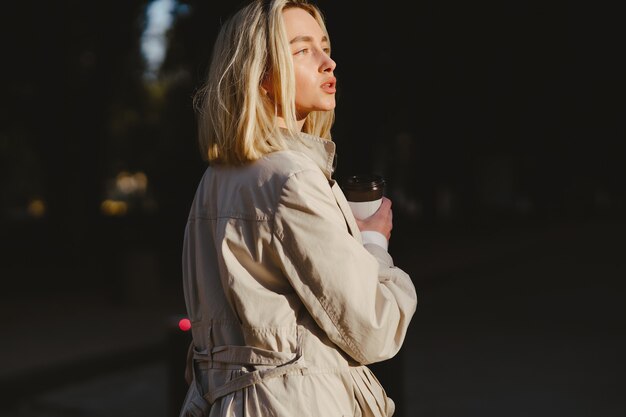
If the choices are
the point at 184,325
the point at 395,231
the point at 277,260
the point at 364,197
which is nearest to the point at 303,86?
the point at 364,197

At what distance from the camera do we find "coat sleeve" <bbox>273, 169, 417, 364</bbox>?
5.37 ft

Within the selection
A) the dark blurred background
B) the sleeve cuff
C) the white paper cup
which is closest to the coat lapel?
the sleeve cuff

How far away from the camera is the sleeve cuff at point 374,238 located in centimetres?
189

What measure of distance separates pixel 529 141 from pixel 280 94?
79.8 ft

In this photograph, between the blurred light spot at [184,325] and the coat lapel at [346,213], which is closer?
the coat lapel at [346,213]

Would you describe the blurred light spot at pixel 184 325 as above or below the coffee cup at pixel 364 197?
below

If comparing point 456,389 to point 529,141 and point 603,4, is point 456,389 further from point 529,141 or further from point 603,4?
point 529,141

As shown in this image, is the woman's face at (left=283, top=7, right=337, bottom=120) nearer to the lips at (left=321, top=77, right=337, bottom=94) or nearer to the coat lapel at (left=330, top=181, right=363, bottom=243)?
the lips at (left=321, top=77, right=337, bottom=94)

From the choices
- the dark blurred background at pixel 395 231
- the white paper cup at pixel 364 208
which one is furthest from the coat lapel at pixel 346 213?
the dark blurred background at pixel 395 231

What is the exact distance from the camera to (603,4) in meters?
12.2

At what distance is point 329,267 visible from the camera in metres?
1.63

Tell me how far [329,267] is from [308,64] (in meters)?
0.52

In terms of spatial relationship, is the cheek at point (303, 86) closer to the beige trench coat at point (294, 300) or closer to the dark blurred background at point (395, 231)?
the beige trench coat at point (294, 300)

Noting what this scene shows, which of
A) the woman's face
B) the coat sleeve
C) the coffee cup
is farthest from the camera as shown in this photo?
the coffee cup
